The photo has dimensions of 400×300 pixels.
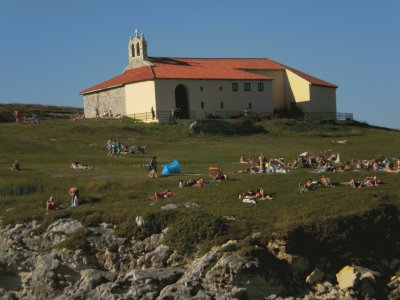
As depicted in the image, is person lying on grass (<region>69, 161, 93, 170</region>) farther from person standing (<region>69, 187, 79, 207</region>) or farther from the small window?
the small window

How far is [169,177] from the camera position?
5475cm

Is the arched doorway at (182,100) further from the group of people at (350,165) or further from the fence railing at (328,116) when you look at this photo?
the group of people at (350,165)

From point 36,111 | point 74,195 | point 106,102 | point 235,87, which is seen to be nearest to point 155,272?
point 74,195

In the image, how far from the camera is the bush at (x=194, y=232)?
41125mm

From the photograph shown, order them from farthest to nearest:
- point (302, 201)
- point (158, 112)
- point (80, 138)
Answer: point (158, 112), point (80, 138), point (302, 201)

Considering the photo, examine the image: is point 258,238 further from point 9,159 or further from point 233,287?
point 9,159

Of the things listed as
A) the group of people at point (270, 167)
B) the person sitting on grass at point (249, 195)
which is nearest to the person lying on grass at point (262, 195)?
the person sitting on grass at point (249, 195)

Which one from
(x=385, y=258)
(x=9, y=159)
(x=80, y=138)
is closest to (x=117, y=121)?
(x=80, y=138)

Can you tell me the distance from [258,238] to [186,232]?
12.0ft

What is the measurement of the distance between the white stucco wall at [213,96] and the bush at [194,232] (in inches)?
1814

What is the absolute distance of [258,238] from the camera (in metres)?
40.5

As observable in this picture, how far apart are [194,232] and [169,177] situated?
13457 millimetres

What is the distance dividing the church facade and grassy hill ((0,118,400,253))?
4.44 metres

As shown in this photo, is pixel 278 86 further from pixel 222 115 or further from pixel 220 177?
pixel 220 177
